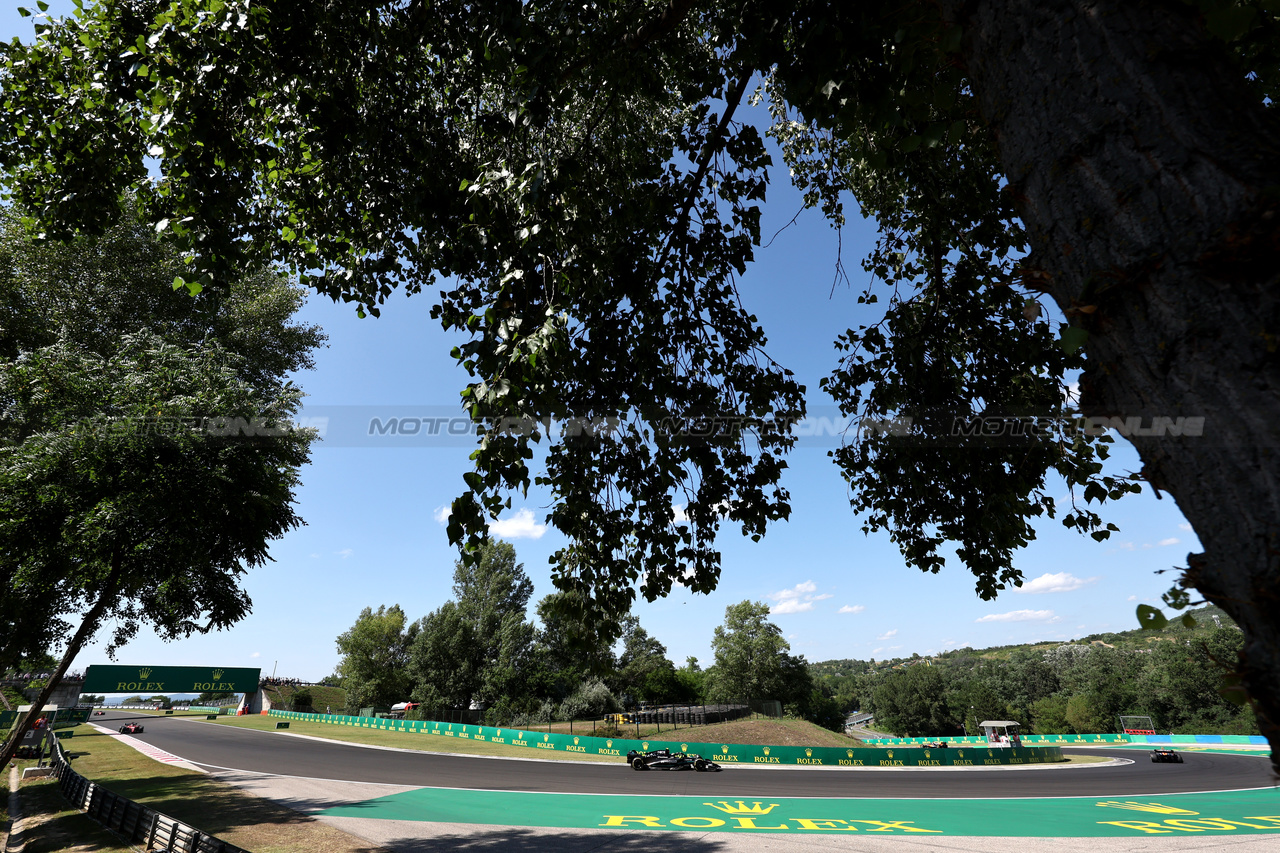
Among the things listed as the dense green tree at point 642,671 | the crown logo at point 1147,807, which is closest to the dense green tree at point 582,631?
the crown logo at point 1147,807

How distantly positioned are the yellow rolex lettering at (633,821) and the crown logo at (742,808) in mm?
2356

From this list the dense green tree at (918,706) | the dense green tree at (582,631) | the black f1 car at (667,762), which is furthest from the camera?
the dense green tree at (918,706)

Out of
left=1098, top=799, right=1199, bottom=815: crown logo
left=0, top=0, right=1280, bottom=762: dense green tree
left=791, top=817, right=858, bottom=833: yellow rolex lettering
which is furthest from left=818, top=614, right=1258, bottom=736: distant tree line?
left=0, top=0, right=1280, bottom=762: dense green tree

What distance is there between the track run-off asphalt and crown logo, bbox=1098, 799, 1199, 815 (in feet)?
0.31

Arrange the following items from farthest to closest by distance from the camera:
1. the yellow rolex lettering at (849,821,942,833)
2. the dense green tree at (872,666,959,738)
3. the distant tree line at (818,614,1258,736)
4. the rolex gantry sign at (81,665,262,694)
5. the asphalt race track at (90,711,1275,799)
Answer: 1. the dense green tree at (872,666,959,738)
2. the distant tree line at (818,614,1258,736)
3. the rolex gantry sign at (81,665,262,694)
4. the asphalt race track at (90,711,1275,799)
5. the yellow rolex lettering at (849,821,942,833)

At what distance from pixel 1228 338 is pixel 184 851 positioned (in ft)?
44.7

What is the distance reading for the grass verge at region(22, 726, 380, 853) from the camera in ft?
38.1

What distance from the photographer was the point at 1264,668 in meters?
1.21

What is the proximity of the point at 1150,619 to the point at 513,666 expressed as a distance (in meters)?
49.1

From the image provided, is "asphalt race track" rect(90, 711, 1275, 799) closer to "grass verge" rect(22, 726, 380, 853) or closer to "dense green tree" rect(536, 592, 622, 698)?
"grass verge" rect(22, 726, 380, 853)

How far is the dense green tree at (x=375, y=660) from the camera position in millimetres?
58781

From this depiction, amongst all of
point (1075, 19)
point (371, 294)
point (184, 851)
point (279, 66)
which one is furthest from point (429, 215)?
point (184, 851)

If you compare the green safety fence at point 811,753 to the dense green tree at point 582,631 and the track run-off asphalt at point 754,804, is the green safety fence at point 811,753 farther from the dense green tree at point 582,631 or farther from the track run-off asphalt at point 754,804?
the dense green tree at point 582,631

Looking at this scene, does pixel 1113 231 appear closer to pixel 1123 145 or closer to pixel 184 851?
pixel 1123 145
